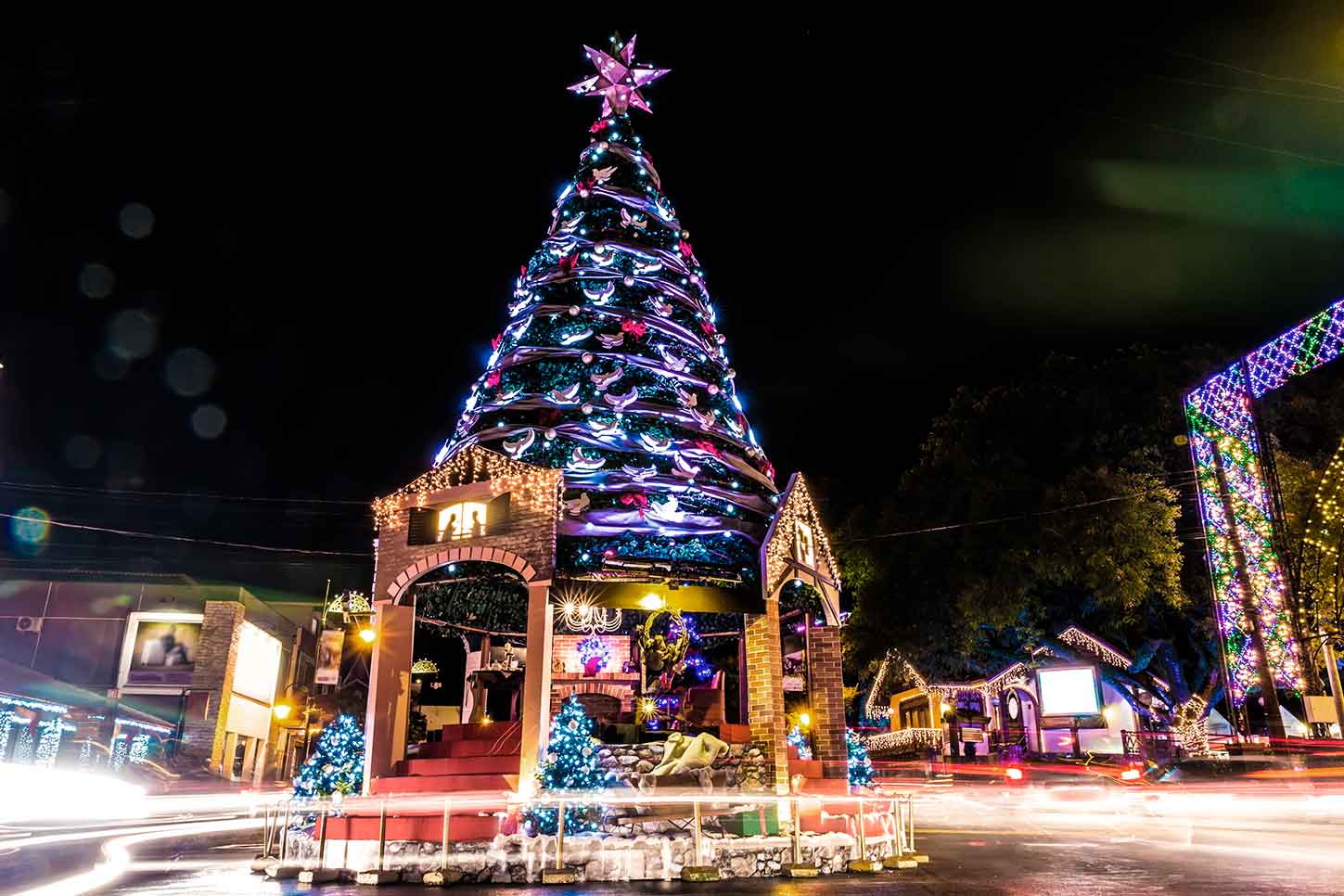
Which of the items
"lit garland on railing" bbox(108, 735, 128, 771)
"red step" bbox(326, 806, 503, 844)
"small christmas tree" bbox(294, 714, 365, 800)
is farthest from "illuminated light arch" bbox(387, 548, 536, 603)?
"lit garland on railing" bbox(108, 735, 128, 771)

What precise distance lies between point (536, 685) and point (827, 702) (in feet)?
15.4

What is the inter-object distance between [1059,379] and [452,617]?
2039cm

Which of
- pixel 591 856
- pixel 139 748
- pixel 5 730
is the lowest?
pixel 591 856

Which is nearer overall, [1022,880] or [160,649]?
[1022,880]

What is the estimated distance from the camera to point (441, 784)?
1062cm

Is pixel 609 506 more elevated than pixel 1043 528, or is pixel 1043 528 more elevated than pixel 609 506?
pixel 1043 528

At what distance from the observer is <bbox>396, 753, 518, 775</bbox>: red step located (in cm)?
1079

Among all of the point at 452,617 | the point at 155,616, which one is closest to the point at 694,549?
the point at 452,617

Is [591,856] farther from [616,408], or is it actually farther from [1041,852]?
[616,408]

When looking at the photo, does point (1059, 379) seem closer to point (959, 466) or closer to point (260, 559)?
point (959, 466)

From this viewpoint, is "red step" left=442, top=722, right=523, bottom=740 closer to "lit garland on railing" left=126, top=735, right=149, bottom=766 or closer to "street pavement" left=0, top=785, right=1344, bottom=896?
"street pavement" left=0, top=785, right=1344, bottom=896

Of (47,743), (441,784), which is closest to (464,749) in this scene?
(441,784)

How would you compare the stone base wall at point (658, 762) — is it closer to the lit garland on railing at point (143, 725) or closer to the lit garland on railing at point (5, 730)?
the lit garland on railing at point (5, 730)

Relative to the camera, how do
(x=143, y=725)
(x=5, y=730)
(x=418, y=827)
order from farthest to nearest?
(x=143, y=725) → (x=5, y=730) → (x=418, y=827)
